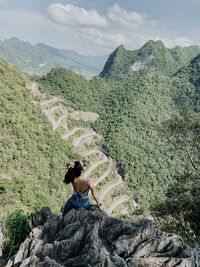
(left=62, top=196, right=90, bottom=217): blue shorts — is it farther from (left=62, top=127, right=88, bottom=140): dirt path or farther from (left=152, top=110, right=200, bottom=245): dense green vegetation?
(left=62, top=127, right=88, bottom=140): dirt path

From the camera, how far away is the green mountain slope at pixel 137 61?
4860 inches

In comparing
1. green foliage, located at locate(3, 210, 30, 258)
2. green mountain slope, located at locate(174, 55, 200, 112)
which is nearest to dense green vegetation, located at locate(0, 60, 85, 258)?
green foliage, located at locate(3, 210, 30, 258)

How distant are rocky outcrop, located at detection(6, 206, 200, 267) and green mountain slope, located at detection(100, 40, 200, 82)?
12030cm

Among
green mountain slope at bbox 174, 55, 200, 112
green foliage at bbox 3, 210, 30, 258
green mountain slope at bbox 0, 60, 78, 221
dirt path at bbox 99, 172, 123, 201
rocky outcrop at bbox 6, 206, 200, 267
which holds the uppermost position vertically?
green mountain slope at bbox 174, 55, 200, 112

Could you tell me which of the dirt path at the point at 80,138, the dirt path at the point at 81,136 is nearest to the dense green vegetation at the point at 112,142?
the dirt path at the point at 81,136

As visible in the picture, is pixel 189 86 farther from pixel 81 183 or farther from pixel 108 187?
pixel 81 183

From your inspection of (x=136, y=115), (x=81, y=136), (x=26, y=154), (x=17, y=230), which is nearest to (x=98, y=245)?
(x=17, y=230)

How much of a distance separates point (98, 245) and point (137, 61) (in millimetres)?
131510

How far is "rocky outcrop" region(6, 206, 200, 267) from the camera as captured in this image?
14.9 ft

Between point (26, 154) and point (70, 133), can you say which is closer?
point (26, 154)

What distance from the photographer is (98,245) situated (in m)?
4.91

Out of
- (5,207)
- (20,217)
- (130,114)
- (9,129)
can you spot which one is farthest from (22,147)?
(130,114)

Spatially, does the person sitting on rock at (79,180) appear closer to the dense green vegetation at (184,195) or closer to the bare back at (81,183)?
the bare back at (81,183)

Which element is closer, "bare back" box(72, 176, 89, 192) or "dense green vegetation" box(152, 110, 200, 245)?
"bare back" box(72, 176, 89, 192)
